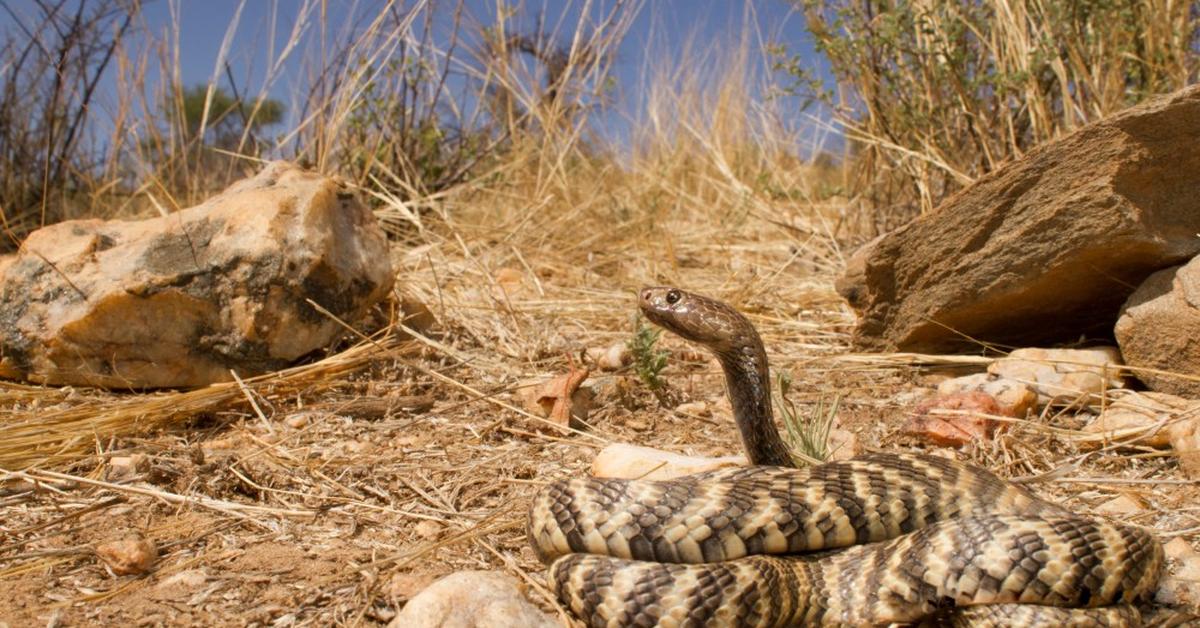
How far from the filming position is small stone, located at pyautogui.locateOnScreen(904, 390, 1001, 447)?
3.63 meters

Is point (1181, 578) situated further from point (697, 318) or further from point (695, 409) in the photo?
point (695, 409)

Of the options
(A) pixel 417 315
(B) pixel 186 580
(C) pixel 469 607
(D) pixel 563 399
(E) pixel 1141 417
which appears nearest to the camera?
(C) pixel 469 607

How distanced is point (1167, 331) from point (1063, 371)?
41cm

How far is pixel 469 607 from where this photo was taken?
2.24 metres

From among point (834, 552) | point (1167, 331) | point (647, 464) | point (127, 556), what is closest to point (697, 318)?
point (647, 464)

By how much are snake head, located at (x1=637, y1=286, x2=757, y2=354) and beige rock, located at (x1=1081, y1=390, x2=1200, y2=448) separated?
1.50 m

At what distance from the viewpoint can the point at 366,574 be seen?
2.59 meters

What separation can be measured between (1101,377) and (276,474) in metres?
3.06

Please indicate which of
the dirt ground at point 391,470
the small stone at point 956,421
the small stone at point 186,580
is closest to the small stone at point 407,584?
the dirt ground at point 391,470

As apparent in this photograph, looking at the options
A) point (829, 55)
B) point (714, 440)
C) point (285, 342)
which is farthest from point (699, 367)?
point (829, 55)

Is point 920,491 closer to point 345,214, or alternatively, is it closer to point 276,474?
point 276,474

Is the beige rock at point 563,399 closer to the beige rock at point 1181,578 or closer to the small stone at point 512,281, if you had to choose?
the small stone at point 512,281

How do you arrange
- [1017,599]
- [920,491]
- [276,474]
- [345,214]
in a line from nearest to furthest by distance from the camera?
1. [1017,599]
2. [920,491]
3. [276,474]
4. [345,214]

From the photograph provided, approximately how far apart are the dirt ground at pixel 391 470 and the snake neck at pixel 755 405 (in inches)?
27.6
